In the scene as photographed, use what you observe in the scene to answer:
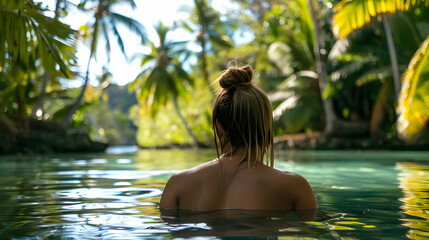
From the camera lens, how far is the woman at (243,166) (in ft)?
→ 8.20

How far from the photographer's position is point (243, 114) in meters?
2.49

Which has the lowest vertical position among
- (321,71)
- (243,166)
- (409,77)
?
(243,166)

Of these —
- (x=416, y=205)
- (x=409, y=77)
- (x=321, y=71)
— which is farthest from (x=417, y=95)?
(x=321, y=71)

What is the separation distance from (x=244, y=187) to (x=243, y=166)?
4.1 inches

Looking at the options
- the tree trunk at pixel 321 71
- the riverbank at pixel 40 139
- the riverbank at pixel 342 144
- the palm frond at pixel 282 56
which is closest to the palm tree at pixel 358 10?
the riverbank at pixel 342 144

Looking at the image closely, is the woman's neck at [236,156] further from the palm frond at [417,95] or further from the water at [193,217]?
the palm frond at [417,95]

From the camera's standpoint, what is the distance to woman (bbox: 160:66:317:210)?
250cm

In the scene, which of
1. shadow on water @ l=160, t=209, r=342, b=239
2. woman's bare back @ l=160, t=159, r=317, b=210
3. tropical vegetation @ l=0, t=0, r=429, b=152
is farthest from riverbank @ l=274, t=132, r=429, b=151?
woman's bare back @ l=160, t=159, r=317, b=210

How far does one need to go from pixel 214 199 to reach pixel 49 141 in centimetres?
1764

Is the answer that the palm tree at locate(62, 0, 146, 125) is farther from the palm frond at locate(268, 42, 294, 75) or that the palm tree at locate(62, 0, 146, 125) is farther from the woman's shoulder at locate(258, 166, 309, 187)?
the woman's shoulder at locate(258, 166, 309, 187)

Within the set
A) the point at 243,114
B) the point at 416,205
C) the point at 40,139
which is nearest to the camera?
the point at 243,114

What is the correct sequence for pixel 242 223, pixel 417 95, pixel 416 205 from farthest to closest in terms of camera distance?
pixel 417 95, pixel 416 205, pixel 242 223

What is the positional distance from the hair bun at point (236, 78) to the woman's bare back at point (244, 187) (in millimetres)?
392

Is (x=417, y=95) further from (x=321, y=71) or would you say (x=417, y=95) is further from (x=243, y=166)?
(x=321, y=71)
